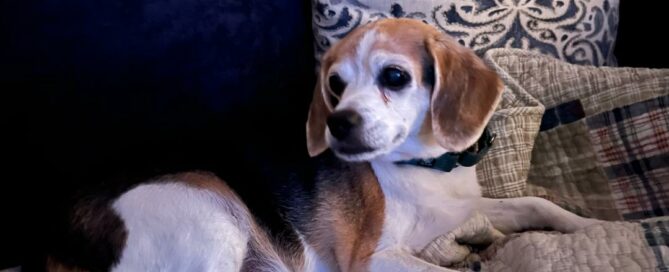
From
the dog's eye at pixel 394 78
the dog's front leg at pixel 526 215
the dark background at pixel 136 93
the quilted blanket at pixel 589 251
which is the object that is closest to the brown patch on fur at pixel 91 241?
the dark background at pixel 136 93

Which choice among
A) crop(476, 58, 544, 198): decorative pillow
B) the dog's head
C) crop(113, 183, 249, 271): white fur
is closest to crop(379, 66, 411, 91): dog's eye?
the dog's head

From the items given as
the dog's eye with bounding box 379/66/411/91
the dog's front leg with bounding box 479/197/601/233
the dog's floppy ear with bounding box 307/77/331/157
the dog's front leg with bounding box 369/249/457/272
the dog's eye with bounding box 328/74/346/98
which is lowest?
the dog's front leg with bounding box 369/249/457/272

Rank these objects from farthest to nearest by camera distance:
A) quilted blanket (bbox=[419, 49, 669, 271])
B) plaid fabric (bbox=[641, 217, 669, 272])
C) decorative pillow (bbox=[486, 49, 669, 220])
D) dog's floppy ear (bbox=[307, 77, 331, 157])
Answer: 1. dog's floppy ear (bbox=[307, 77, 331, 157])
2. decorative pillow (bbox=[486, 49, 669, 220])
3. quilted blanket (bbox=[419, 49, 669, 271])
4. plaid fabric (bbox=[641, 217, 669, 272])

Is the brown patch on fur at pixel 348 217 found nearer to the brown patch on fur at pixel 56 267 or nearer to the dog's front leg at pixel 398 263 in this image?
the dog's front leg at pixel 398 263

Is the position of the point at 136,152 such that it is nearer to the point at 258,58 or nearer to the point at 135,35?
the point at 135,35

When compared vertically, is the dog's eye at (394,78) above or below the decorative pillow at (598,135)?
above

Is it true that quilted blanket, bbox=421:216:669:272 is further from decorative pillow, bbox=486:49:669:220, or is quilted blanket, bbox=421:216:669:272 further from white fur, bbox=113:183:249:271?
white fur, bbox=113:183:249:271

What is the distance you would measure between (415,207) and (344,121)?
36 centimetres

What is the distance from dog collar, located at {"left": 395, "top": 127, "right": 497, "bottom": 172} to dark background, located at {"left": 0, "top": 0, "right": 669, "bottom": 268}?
1.18 ft

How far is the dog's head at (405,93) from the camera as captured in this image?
1.39 meters

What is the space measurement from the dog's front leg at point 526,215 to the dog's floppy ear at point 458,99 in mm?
269

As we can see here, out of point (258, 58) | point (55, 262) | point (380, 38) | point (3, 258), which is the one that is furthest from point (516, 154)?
point (3, 258)

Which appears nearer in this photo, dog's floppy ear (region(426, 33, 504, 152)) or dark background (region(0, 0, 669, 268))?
dog's floppy ear (region(426, 33, 504, 152))

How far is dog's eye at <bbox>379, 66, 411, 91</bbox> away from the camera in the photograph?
4.73 ft
